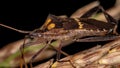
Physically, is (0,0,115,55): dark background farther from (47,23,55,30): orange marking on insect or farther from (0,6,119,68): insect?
(47,23,55,30): orange marking on insect

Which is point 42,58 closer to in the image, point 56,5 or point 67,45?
point 67,45

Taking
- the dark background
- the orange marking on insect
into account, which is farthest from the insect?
the dark background

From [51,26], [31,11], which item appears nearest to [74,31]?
[51,26]

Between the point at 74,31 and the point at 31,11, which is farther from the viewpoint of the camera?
the point at 31,11

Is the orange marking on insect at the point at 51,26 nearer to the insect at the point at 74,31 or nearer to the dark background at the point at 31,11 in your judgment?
the insect at the point at 74,31

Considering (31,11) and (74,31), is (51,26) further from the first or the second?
(31,11)

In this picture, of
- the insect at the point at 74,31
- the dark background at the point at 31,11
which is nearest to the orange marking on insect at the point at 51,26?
the insect at the point at 74,31

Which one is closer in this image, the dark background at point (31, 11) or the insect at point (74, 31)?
the insect at point (74, 31)

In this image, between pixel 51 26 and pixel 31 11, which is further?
pixel 31 11

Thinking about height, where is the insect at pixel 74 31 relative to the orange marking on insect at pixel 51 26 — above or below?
below
